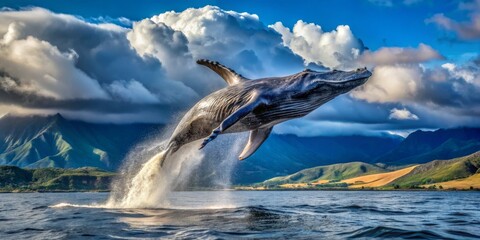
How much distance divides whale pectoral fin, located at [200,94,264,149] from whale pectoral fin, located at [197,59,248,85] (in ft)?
7.94

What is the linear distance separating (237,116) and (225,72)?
4129mm

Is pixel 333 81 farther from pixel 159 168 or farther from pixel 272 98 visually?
pixel 159 168

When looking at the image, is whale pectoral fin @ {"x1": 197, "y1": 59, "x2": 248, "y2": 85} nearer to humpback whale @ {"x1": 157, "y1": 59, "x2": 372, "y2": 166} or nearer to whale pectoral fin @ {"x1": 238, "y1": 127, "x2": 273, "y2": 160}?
humpback whale @ {"x1": 157, "y1": 59, "x2": 372, "y2": 166}

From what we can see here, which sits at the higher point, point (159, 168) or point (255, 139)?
point (255, 139)

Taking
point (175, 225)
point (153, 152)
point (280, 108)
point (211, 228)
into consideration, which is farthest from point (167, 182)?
point (280, 108)

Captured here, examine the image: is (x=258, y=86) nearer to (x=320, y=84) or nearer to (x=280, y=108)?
(x=280, y=108)

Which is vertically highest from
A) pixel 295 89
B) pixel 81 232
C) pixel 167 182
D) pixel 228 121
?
pixel 295 89

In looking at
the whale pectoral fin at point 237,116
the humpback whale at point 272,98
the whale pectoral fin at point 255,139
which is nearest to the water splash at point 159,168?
the whale pectoral fin at point 255,139

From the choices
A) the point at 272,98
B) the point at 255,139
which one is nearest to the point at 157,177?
the point at 255,139

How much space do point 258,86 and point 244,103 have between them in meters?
0.71

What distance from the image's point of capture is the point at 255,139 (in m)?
18.0

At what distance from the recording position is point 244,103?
15.1 metres

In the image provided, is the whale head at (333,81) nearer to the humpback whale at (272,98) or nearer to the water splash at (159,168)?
the humpback whale at (272,98)

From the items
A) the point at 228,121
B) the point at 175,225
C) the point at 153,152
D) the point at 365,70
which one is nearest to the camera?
the point at 228,121
